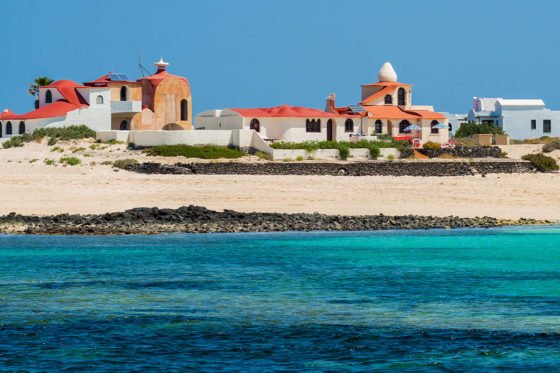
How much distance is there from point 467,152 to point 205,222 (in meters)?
34.0

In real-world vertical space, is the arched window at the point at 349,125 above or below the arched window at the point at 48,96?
below

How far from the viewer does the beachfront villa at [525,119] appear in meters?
92.9

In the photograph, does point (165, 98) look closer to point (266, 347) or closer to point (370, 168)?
point (370, 168)

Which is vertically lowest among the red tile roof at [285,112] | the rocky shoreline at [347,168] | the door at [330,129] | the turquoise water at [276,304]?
the turquoise water at [276,304]

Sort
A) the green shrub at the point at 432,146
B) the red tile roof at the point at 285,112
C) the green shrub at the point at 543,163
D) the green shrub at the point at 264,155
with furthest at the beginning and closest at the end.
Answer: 1. the red tile roof at the point at 285,112
2. the green shrub at the point at 432,146
3. the green shrub at the point at 543,163
4. the green shrub at the point at 264,155

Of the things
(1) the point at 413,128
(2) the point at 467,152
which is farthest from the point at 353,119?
(2) the point at 467,152

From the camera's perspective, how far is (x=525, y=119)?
308ft

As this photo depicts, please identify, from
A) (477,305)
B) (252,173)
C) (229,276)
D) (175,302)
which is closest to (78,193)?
(252,173)

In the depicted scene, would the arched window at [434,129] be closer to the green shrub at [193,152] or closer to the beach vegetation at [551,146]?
the beach vegetation at [551,146]

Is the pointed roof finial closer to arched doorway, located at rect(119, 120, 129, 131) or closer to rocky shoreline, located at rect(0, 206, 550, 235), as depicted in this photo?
arched doorway, located at rect(119, 120, 129, 131)

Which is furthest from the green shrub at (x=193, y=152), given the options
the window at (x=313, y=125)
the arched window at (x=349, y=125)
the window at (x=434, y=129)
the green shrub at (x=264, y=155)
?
the window at (x=434, y=129)

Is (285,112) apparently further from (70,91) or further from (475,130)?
(475,130)

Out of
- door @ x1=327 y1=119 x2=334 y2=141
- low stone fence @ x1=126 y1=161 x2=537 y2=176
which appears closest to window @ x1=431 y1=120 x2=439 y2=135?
door @ x1=327 y1=119 x2=334 y2=141

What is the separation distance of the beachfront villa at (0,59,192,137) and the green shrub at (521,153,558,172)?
24165mm
